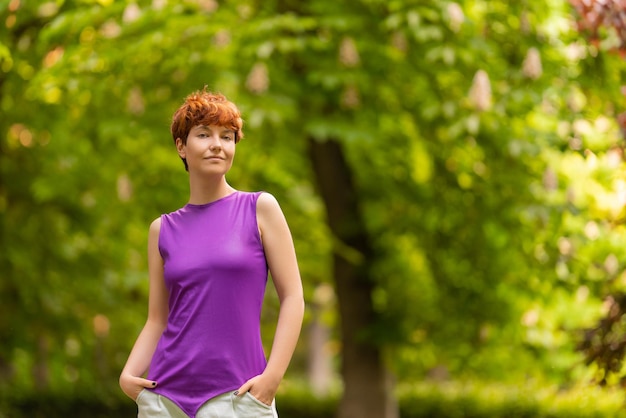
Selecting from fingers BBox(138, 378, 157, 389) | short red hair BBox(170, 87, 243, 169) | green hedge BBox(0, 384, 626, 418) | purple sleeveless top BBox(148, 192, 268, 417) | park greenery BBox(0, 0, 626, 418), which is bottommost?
fingers BBox(138, 378, 157, 389)

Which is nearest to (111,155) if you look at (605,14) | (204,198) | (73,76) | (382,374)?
(73,76)

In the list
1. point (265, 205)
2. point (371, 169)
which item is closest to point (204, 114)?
point (265, 205)

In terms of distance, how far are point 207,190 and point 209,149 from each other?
151mm

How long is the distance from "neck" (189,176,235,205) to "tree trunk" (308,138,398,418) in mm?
6387

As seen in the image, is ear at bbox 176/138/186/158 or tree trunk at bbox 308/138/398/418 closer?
ear at bbox 176/138/186/158

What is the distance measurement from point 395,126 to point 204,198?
5.74 meters

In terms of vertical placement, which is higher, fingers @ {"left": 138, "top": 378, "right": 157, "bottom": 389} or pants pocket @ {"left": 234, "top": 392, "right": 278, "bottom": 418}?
Answer: fingers @ {"left": 138, "top": 378, "right": 157, "bottom": 389}

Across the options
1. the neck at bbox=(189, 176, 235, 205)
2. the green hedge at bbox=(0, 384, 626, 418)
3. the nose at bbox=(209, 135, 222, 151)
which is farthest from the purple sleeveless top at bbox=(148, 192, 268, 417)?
the green hedge at bbox=(0, 384, 626, 418)

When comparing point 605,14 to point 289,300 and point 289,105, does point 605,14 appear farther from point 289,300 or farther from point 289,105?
point 289,300

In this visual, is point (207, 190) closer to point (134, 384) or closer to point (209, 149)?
point (209, 149)

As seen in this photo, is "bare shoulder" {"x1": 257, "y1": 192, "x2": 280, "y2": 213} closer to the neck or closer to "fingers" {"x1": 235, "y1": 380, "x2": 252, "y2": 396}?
the neck

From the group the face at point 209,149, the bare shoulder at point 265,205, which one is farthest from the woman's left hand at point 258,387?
the face at point 209,149

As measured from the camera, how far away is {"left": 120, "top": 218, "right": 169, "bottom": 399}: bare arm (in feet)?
11.2

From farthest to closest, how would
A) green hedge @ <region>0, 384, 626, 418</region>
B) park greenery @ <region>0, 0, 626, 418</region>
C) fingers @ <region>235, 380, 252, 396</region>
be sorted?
green hedge @ <region>0, 384, 626, 418</region>
park greenery @ <region>0, 0, 626, 418</region>
fingers @ <region>235, 380, 252, 396</region>
